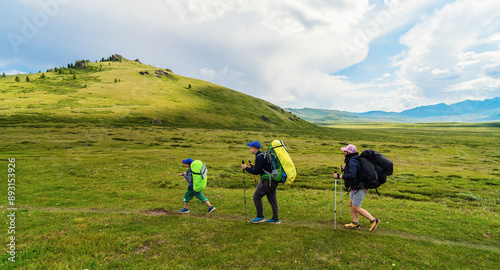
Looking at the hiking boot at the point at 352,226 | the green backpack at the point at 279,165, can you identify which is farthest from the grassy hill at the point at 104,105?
the hiking boot at the point at 352,226


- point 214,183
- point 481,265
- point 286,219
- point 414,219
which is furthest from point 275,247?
point 214,183

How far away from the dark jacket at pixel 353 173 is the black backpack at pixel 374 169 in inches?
7.4

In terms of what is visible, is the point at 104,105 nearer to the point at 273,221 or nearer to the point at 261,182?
the point at 261,182

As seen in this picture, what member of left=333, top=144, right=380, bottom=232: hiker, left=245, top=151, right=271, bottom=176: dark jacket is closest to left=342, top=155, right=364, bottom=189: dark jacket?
left=333, top=144, right=380, bottom=232: hiker

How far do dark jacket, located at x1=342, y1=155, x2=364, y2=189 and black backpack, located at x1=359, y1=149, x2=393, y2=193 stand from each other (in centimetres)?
19

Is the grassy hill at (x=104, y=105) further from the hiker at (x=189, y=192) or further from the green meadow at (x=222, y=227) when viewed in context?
the hiker at (x=189, y=192)

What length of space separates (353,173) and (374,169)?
107 centimetres

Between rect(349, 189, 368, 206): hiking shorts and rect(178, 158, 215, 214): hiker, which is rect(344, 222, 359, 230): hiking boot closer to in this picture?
rect(349, 189, 368, 206): hiking shorts

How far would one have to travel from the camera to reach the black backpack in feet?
33.1

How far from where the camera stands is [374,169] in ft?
33.5

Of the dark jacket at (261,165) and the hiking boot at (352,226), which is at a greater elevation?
the dark jacket at (261,165)

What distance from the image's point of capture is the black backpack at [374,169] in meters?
10.1

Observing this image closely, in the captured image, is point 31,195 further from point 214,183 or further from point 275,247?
point 275,247

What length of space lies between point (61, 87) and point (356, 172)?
9060 inches
